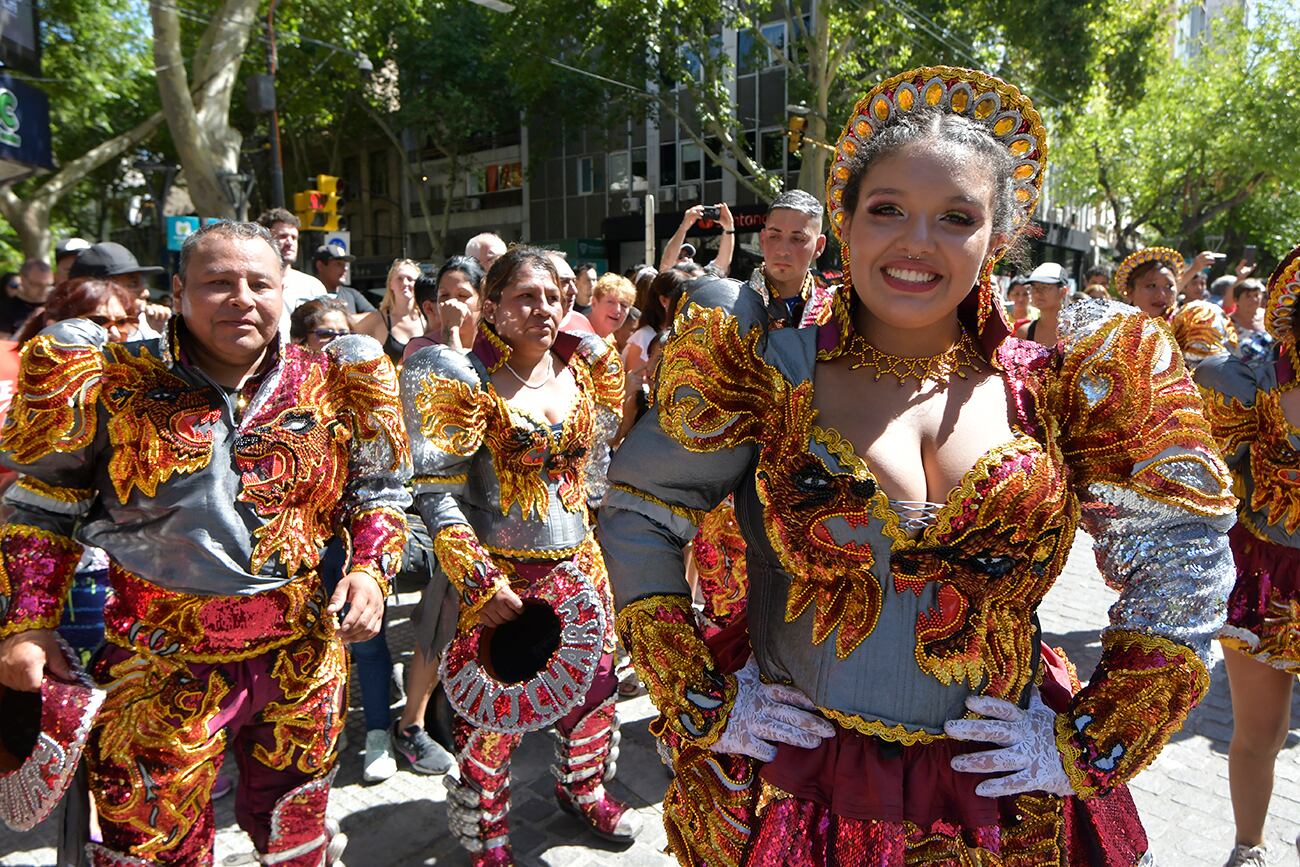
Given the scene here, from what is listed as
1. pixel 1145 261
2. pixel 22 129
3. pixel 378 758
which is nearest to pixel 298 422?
pixel 378 758

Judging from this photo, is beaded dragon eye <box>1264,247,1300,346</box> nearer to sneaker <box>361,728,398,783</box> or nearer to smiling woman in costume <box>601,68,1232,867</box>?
smiling woman in costume <box>601,68,1232,867</box>

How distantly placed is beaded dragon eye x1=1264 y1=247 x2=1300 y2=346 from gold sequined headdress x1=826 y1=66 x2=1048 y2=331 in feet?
6.12

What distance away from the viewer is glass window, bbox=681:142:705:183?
89.5ft

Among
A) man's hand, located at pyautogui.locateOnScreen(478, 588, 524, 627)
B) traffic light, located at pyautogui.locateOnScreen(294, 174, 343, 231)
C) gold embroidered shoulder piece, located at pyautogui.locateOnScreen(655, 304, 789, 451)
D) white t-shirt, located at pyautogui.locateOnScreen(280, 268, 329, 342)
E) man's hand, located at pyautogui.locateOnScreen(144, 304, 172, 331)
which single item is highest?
traffic light, located at pyautogui.locateOnScreen(294, 174, 343, 231)

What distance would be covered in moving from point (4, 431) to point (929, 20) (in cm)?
1871

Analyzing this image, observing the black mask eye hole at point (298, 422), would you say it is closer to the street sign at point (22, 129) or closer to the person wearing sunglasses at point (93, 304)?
the person wearing sunglasses at point (93, 304)

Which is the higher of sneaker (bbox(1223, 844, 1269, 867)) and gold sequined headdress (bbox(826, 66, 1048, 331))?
gold sequined headdress (bbox(826, 66, 1048, 331))

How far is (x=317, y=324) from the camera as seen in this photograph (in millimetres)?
4316

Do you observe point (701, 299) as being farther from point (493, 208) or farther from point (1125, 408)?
point (493, 208)

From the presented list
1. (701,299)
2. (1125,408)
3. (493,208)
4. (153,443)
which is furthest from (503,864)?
(493,208)

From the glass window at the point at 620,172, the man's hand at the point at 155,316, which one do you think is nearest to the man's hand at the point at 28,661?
the man's hand at the point at 155,316

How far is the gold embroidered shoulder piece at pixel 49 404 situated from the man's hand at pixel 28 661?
436mm

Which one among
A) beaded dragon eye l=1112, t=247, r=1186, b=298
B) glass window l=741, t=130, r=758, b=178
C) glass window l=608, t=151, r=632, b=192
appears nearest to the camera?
beaded dragon eye l=1112, t=247, r=1186, b=298

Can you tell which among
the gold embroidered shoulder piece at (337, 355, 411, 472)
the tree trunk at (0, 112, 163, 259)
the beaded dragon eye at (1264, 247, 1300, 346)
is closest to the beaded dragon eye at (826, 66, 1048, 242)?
the gold embroidered shoulder piece at (337, 355, 411, 472)
